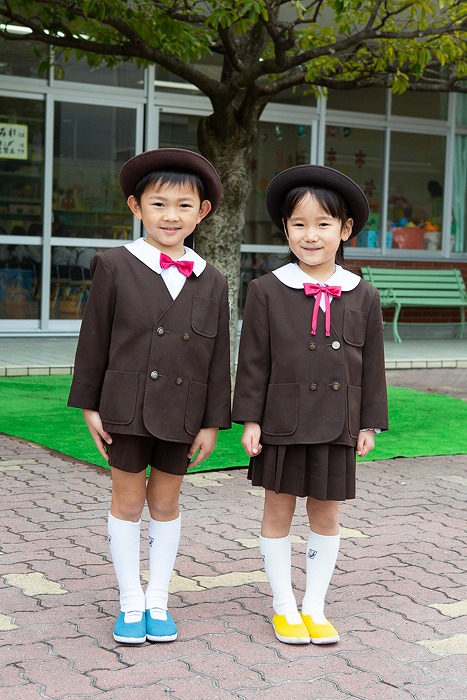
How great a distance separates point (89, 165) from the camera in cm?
→ 1352

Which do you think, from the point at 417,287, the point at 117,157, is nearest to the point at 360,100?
the point at 417,287

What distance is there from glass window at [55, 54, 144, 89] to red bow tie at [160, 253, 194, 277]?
33.1 ft

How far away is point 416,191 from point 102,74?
515 cm

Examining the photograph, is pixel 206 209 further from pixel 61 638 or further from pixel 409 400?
pixel 409 400

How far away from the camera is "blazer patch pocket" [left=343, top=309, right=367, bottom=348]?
364 cm

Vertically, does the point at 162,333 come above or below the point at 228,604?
Result: above

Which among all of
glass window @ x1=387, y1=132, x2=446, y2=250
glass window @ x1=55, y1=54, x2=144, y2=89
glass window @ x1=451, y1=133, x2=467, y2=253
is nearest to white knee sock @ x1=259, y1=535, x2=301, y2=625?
glass window @ x1=55, y1=54, x2=144, y2=89

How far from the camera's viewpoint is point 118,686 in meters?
3.18

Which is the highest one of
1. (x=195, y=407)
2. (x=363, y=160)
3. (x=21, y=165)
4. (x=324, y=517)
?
(x=363, y=160)

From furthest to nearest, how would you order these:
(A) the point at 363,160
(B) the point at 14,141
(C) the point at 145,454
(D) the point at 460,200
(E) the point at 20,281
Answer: (D) the point at 460,200, (A) the point at 363,160, (E) the point at 20,281, (B) the point at 14,141, (C) the point at 145,454

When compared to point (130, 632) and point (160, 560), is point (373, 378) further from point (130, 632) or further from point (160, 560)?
point (130, 632)

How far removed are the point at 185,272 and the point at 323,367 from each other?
0.57 m

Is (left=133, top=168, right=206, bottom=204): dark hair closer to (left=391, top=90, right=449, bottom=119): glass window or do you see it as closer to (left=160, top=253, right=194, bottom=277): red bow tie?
A: (left=160, top=253, right=194, bottom=277): red bow tie

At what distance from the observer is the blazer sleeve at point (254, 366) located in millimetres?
3604
